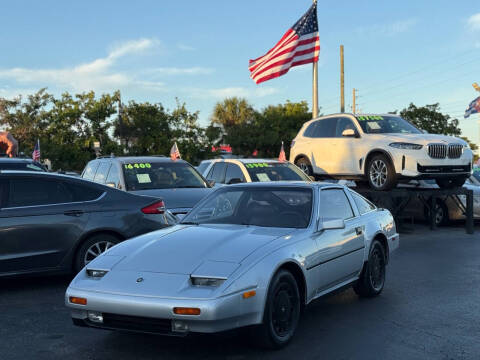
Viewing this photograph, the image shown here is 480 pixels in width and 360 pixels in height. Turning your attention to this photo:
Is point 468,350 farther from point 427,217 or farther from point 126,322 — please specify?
point 427,217

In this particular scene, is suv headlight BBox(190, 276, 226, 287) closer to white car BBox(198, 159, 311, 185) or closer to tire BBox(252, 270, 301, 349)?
tire BBox(252, 270, 301, 349)

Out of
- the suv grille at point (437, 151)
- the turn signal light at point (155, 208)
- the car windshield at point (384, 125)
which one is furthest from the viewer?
the car windshield at point (384, 125)

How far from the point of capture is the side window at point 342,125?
46.4 feet

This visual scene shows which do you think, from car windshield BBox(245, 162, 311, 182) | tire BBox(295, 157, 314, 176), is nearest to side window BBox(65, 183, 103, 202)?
car windshield BBox(245, 162, 311, 182)

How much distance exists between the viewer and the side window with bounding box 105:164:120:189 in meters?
11.0

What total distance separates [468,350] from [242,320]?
1970 mm

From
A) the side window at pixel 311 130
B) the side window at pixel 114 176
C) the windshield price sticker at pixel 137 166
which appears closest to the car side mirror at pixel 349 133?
the side window at pixel 311 130

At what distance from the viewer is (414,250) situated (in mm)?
11164

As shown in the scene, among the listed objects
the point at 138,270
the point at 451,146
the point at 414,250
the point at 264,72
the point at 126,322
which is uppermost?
the point at 264,72

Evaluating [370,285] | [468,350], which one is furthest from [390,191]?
[468,350]

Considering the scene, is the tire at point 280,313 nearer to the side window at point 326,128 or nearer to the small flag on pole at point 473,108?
the side window at point 326,128

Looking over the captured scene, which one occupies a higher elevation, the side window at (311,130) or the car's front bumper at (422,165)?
the side window at (311,130)

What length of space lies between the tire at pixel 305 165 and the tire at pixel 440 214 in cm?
332

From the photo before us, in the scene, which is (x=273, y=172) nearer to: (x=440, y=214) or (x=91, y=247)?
(x=440, y=214)
